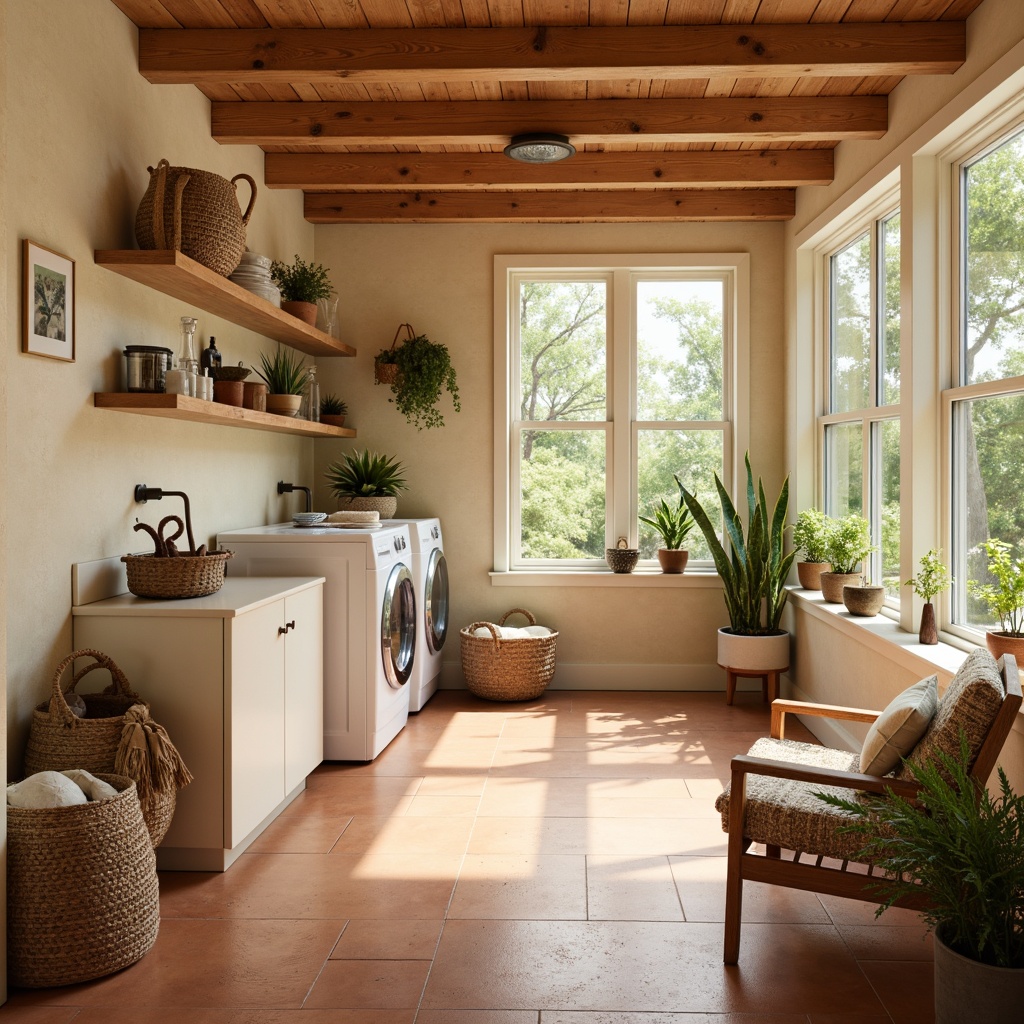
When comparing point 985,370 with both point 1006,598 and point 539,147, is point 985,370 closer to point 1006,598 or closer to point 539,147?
point 1006,598

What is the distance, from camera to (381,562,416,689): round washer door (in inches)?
154

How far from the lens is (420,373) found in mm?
5035

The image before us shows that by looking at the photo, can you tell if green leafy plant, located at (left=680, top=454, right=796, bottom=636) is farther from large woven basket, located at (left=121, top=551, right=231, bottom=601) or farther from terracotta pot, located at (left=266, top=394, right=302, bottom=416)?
large woven basket, located at (left=121, top=551, right=231, bottom=601)

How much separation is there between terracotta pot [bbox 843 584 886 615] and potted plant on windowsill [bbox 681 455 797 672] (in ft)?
2.69

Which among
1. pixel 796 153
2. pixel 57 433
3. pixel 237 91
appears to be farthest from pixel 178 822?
pixel 796 153

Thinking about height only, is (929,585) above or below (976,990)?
above

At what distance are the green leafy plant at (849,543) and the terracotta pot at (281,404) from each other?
2.39 metres

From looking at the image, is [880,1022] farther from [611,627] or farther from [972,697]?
[611,627]

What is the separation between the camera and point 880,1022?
6.59ft

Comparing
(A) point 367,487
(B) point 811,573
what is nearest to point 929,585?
(B) point 811,573

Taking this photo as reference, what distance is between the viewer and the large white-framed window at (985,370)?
113 inches

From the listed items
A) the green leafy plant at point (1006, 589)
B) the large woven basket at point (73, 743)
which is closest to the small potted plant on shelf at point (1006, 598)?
the green leafy plant at point (1006, 589)

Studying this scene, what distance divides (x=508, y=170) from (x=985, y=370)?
2.36 m

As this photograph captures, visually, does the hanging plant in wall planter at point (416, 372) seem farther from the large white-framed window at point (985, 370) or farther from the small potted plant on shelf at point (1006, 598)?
the small potted plant on shelf at point (1006, 598)
